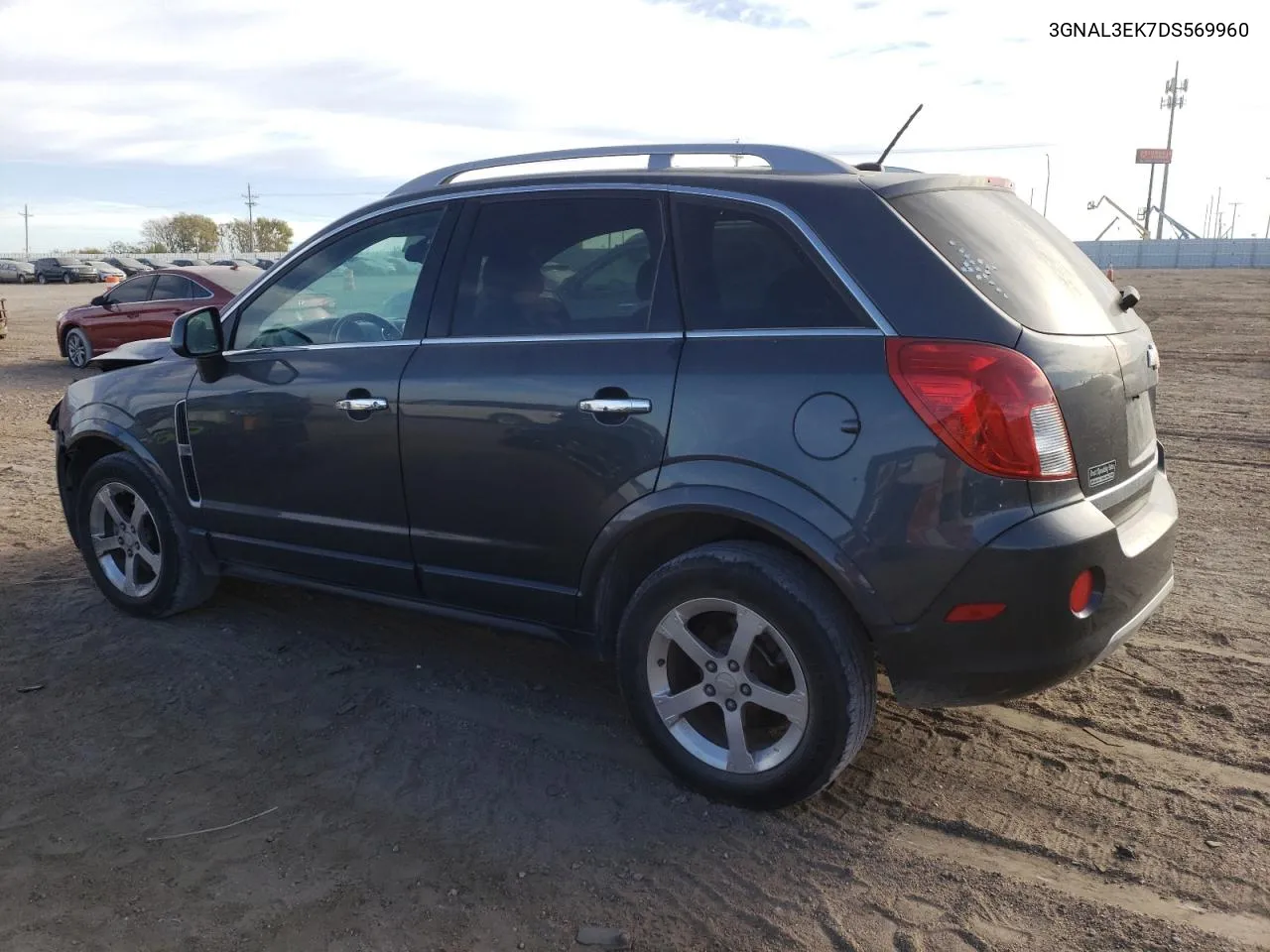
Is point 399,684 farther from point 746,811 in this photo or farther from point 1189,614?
point 1189,614

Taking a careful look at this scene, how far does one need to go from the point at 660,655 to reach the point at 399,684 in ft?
4.63

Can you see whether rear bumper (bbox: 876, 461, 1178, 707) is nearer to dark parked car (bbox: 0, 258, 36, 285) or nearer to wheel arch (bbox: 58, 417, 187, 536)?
wheel arch (bbox: 58, 417, 187, 536)

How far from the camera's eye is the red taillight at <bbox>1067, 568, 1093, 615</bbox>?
295 centimetres

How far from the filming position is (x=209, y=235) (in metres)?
106

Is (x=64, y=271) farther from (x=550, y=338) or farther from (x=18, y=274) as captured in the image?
(x=550, y=338)

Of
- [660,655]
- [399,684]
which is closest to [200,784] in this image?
[399,684]

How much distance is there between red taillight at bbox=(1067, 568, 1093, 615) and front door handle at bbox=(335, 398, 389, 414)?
2.42 metres

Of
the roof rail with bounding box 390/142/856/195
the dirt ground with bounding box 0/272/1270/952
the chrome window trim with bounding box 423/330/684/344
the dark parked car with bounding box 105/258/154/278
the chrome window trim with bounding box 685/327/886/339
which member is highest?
the roof rail with bounding box 390/142/856/195

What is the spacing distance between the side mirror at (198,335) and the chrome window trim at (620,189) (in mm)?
120

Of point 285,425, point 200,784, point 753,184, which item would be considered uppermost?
point 753,184

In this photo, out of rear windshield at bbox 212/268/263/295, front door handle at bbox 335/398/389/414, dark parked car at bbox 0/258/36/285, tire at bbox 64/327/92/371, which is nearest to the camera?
front door handle at bbox 335/398/389/414

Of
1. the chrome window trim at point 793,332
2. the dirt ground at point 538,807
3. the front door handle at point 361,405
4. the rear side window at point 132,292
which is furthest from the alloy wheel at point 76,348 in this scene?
the chrome window trim at point 793,332

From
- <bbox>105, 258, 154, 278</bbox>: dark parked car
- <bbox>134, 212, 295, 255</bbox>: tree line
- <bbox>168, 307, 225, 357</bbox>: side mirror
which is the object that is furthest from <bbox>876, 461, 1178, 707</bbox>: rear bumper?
<bbox>134, 212, 295, 255</bbox>: tree line

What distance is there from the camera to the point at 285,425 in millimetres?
4281
